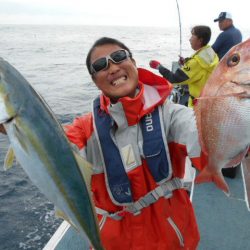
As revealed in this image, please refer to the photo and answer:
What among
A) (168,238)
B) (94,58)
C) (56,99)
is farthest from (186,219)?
(56,99)

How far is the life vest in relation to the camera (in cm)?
228

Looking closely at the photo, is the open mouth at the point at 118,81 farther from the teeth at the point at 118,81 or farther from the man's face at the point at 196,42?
the man's face at the point at 196,42

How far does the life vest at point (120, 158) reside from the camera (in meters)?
2.28

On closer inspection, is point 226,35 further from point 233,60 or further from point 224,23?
point 233,60

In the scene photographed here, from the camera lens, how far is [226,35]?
6746 mm

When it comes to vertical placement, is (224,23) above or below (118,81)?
below

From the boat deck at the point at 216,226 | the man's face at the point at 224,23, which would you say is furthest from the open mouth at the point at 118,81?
the man's face at the point at 224,23

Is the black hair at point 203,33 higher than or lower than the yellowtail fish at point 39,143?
lower

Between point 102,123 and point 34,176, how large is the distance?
98 centimetres

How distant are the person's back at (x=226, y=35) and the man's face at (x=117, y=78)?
15.9ft

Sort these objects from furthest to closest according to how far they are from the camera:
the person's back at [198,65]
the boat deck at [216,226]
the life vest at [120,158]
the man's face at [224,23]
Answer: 1. the man's face at [224,23]
2. the person's back at [198,65]
3. the boat deck at [216,226]
4. the life vest at [120,158]

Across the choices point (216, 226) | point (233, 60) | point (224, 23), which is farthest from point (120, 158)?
point (224, 23)

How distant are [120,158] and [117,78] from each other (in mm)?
585

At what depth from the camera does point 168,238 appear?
236cm
